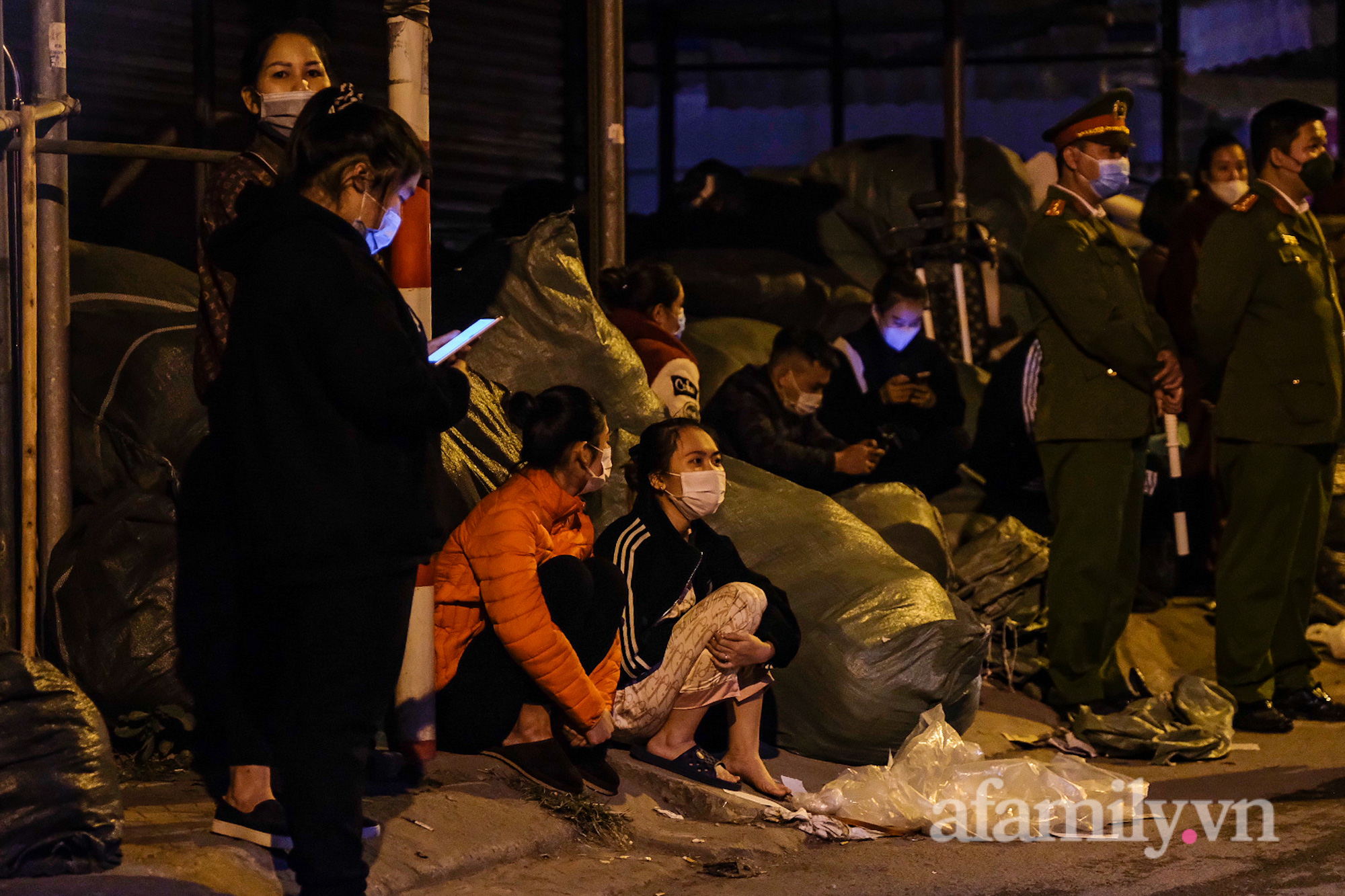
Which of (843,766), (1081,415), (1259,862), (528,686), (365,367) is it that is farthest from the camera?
(1081,415)

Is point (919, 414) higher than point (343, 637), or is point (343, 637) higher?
point (919, 414)

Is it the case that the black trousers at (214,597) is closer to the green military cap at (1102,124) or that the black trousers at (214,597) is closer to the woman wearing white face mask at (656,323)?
the woman wearing white face mask at (656,323)

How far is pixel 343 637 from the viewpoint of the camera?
114 inches

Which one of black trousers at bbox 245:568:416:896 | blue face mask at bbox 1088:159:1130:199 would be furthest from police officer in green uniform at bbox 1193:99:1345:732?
black trousers at bbox 245:568:416:896

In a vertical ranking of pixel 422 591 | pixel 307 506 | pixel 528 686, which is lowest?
pixel 528 686

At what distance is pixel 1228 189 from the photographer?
23.3 ft

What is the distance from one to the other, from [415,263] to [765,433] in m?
2.24

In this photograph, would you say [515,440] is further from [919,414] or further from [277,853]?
[919,414]

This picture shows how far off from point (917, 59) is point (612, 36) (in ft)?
21.9

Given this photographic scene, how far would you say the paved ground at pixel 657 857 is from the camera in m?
3.30

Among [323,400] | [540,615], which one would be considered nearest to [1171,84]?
[540,615]

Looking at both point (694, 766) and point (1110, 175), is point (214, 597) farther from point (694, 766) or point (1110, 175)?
point (1110, 175)

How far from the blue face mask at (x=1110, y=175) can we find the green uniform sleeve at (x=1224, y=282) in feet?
1.27

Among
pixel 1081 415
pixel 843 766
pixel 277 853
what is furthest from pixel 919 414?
pixel 277 853
